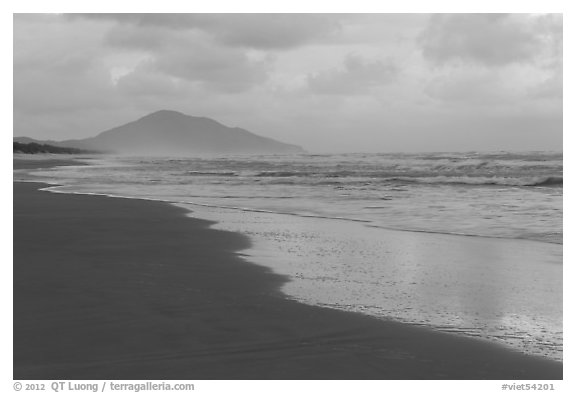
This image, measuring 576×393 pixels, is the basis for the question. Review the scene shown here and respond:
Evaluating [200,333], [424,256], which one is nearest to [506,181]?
[424,256]

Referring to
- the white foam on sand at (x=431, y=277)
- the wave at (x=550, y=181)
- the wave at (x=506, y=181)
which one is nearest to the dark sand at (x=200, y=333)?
the white foam on sand at (x=431, y=277)

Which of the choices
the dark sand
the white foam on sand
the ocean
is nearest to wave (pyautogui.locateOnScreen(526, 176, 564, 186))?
the ocean

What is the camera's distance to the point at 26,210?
12.0 m

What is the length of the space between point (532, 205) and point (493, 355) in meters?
11.1

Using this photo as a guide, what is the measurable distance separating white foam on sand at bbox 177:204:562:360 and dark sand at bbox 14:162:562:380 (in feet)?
1.06

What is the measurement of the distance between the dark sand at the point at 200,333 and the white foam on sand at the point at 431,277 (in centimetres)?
32

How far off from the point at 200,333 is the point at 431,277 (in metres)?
2.91

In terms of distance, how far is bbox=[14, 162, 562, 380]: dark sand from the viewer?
3703 millimetres

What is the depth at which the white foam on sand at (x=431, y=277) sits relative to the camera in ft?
15.4

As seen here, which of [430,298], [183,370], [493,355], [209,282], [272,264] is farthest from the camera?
[272,264]
